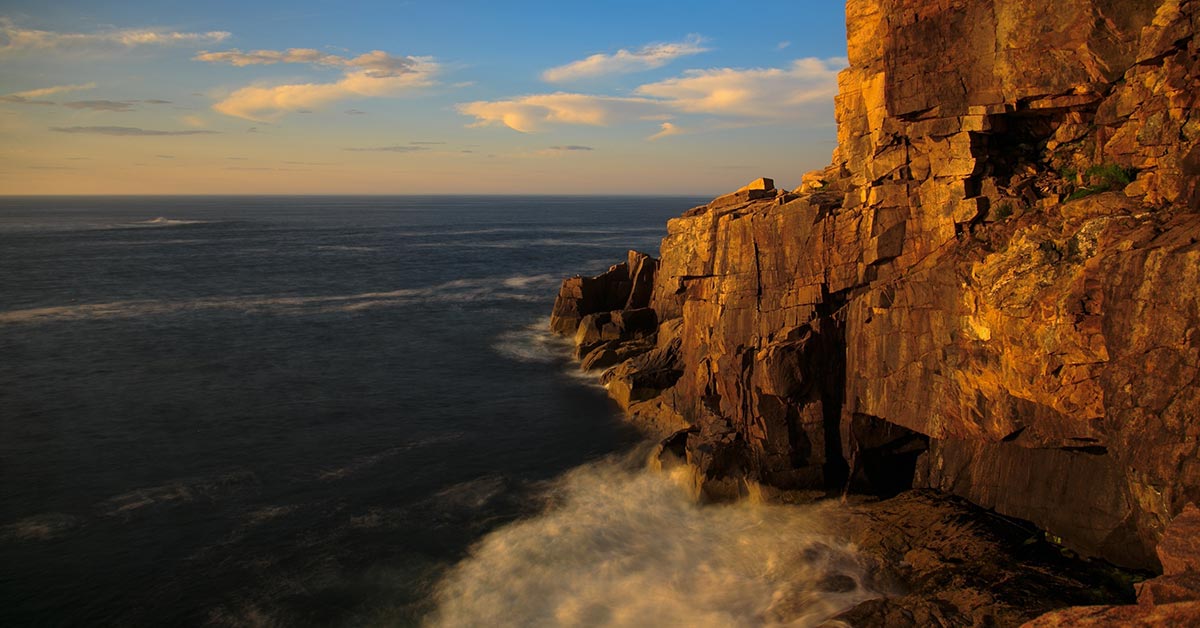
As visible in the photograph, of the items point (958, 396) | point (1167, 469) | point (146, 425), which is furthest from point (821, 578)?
point (146, 425)

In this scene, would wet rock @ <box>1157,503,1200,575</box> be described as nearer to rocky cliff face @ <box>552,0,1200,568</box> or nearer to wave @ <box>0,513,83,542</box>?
rocky cliff face @ <box>552,0,1200,568</box>

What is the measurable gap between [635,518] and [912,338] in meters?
11.4

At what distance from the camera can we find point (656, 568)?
75.4ft

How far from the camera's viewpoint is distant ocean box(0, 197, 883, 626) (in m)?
21.8

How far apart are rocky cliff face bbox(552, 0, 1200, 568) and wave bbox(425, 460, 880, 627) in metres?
2.21

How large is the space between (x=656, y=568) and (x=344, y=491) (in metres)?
13.2

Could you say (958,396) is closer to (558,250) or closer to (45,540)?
(45,540)

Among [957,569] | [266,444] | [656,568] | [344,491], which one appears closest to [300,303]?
[266,444]

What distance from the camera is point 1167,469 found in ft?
54.1

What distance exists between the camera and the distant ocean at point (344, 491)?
21750 millimetres

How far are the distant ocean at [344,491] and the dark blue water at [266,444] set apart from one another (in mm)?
124

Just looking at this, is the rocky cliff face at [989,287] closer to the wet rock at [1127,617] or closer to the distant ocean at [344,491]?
the distant ocean at [344,491]

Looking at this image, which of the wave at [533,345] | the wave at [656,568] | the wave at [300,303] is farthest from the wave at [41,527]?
the wave at [300,303]

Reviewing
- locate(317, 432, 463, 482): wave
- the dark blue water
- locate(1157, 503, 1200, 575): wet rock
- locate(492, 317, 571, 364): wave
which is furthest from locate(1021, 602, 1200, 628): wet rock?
locate(492, 317, 571, 364): wave
